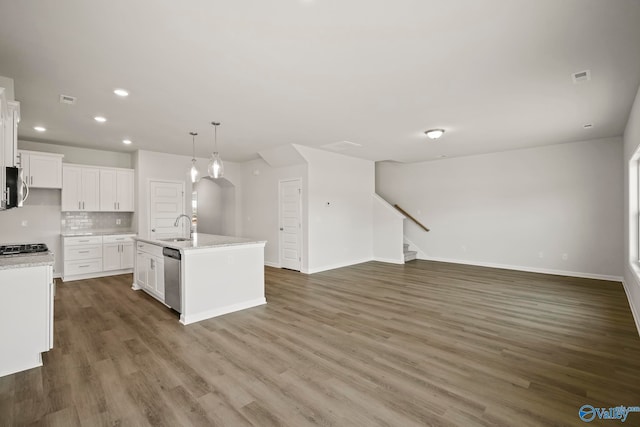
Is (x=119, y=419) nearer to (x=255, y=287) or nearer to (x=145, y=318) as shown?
(x=145, y=318)

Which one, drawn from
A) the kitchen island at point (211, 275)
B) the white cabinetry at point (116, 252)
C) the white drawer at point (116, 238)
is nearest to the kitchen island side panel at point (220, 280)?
the kitchen island at point (211, 275)

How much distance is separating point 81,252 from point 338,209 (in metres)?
5.43

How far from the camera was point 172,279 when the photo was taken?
3959 mm

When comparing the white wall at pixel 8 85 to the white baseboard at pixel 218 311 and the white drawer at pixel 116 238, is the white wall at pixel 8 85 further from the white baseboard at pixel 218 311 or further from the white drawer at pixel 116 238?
the white drawer at pixel 116 238

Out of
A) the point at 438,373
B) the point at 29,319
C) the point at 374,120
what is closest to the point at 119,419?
the point at 29,319

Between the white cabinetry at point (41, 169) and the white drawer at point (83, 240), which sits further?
the white drawer at point (83, 240)

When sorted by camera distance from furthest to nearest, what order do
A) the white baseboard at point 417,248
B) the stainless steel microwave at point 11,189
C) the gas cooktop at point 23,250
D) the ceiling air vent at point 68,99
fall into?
the white baseboard at point 417,248 → the ceiling air vent at point 68,99 → the gas cooktop at point 23,250 → the stainless steel microwave at point 11,189

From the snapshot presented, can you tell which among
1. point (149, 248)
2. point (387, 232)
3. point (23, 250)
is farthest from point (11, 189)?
point (387, 232)

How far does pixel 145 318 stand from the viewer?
3.85 m

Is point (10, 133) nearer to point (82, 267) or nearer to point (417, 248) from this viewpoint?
point (82, 267)

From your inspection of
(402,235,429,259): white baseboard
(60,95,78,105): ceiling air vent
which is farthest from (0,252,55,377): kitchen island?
(402,235,429,259): white baseboard

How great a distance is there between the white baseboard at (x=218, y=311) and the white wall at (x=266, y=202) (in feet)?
7.61

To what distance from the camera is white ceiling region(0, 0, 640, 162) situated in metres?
2.11

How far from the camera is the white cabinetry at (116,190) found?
6.45 meters
